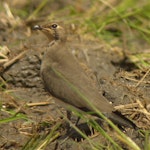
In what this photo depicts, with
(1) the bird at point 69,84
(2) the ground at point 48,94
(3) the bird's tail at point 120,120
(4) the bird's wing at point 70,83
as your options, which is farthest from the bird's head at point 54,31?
(3) the bird's tail at point 120,120

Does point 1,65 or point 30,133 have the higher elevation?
point 1,65

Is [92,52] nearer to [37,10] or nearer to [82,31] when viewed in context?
[82,31]

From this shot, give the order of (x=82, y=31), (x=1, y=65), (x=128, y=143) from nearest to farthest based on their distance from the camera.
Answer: (x=128, y=143), (x=1, y=65), (x=82, y=31)

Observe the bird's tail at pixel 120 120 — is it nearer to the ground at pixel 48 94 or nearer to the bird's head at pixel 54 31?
the ground at pixel 48 94

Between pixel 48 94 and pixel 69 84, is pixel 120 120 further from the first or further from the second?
pixel 48 94

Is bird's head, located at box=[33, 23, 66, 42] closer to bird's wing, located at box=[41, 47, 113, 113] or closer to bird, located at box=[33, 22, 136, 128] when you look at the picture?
bird, located at box=[33, 22, 136, 128]

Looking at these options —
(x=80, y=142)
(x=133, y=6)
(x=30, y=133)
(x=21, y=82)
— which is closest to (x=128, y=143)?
(x=80, y=142)

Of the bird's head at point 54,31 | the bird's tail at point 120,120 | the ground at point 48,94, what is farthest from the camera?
the bird's head at point 54,31
